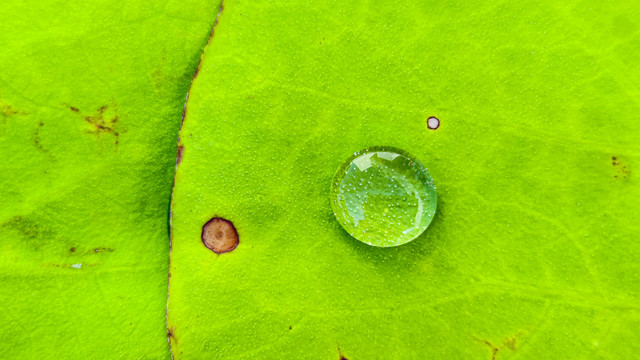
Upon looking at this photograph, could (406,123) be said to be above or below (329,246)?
above

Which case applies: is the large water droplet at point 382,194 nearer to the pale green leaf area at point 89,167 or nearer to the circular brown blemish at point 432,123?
the circular brown blemish at point 432,123

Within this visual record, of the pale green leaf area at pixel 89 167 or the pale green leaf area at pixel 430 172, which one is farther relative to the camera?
the pale green leaf area at pixel 89 167

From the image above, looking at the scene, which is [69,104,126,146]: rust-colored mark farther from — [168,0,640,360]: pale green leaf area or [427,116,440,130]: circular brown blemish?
[427,116,440,130]: circular brown blemish

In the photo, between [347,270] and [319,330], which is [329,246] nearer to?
[347,270]

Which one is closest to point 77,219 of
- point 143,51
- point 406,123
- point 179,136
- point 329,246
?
point 179,136

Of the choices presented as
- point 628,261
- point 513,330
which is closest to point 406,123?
point 513,330

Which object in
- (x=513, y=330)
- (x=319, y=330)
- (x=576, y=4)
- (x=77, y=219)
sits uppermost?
(x=576, y=4)

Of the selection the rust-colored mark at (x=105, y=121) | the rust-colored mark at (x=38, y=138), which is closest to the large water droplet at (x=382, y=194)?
the rust-colored mark at (x=105, y=121)
